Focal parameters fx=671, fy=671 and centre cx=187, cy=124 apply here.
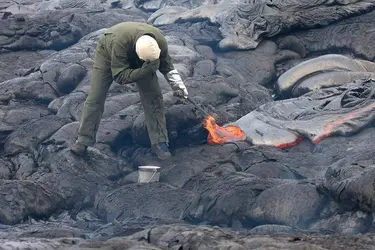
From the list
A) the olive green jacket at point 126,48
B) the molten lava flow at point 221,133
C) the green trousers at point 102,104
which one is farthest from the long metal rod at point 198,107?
the olive green jacket at point 126,48

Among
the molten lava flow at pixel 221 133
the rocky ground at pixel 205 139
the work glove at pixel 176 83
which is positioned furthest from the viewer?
the molten lava flow at pixel 221 133

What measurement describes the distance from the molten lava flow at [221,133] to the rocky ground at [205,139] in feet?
0.34

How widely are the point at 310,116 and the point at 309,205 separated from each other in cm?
307

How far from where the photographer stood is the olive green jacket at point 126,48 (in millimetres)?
8281

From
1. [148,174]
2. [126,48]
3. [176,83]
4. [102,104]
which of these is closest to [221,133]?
[176,83]

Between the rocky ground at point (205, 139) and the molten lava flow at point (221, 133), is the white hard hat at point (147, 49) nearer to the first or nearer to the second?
the rocky ground at point (205, 139)

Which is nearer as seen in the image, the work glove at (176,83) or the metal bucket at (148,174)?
the metal bucket at (148,174)

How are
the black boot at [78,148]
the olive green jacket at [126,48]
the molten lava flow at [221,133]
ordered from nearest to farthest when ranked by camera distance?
the olive green jacket at [126,48] → the black boot at [78,148] → the molten lava flow at [221,133]

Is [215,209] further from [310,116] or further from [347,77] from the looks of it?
[347,77]

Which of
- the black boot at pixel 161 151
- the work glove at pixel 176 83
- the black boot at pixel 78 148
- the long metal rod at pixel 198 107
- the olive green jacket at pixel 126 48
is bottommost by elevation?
the black boot at pixel 161 151

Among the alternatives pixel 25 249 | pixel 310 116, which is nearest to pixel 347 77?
pixel 310 116

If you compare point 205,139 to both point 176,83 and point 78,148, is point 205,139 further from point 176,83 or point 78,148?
point 78,148

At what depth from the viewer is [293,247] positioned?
4.98 meters

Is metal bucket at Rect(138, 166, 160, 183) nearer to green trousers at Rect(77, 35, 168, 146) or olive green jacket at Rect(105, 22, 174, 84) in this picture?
green trousers at Rect(77, 35, 168, 146)
